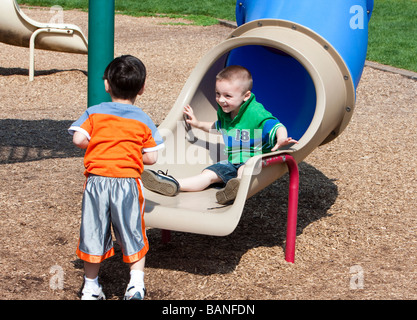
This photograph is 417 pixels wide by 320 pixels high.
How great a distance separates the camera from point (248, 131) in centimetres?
412

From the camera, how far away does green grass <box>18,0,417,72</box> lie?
1047cm

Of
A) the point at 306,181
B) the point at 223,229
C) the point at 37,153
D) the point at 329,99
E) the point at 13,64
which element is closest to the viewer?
the point at 223,229

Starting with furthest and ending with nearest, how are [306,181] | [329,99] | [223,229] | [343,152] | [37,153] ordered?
[343,152] → [37,153] → [306,181] → [329,99] → [223,229]

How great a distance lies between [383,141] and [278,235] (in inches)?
101

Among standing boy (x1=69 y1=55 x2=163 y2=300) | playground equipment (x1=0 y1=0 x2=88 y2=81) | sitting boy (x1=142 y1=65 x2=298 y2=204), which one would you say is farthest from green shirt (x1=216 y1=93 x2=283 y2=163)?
playground equipment (x1=0 y1=0 x2=88 y2=81)

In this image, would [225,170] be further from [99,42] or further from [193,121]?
[99,42]

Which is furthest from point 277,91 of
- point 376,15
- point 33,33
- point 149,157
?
point 376,15

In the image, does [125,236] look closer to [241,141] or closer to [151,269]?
[151,269]

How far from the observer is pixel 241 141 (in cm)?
415

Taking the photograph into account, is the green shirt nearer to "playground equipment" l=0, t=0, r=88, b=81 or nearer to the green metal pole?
the green metal pole

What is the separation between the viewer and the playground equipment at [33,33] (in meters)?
8.49

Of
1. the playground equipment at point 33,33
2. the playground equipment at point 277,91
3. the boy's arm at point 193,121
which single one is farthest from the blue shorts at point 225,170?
the playground equipment at point 33,33

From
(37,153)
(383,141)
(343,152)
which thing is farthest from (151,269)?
(383,141)

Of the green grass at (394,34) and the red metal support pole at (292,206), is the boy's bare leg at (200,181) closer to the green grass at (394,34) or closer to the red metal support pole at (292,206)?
the red metal support pole at (292,206)
